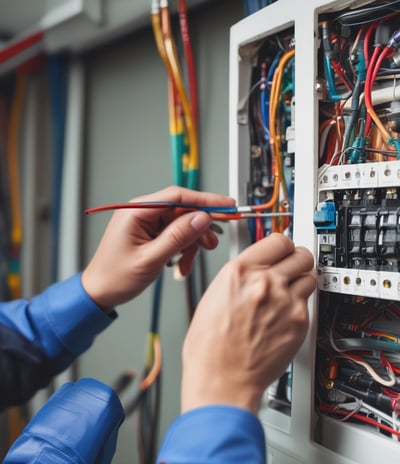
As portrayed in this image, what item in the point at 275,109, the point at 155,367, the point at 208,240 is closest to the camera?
the point at 275,109

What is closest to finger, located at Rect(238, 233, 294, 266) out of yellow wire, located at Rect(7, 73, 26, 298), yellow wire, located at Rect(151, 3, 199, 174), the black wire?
the black wire

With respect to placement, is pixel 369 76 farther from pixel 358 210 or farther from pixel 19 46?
pixel 19 46

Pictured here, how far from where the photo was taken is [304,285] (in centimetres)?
63

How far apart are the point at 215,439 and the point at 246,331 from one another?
13 cm

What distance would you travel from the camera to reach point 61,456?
627 millimetres

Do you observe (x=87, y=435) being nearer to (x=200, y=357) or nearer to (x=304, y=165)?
(x=200, y=357)

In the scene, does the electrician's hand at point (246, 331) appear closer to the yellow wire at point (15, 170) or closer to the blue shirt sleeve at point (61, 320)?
the blue shirt sleeve at point (61, 320)

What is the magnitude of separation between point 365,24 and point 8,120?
1353mm

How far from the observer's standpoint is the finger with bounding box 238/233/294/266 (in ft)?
2.00

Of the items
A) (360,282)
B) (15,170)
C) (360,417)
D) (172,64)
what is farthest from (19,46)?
(360,417)

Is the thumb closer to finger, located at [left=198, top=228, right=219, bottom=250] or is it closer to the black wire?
finger, located at [left=198, top=228, right=219, bottom=250]

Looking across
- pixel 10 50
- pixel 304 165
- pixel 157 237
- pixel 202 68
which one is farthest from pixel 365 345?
pixel 10 50

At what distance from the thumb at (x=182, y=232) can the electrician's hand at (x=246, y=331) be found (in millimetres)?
205

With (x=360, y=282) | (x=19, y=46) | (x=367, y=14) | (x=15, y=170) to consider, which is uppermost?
(x=19, y=46)
